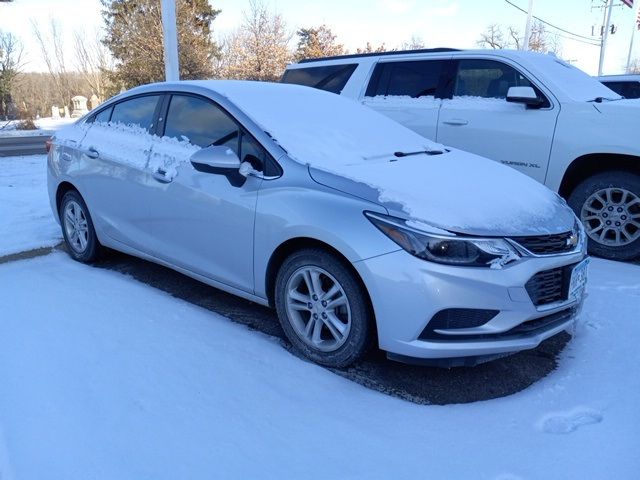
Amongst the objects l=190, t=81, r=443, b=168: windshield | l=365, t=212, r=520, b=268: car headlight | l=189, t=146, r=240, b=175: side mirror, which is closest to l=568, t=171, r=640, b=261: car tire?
l=190, t=81, r=443, b=168: windshield

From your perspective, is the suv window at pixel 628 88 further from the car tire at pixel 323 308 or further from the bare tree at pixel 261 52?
the bare tree at pixel 261 52

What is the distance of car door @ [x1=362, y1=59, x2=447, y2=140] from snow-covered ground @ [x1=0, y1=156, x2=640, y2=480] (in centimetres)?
307

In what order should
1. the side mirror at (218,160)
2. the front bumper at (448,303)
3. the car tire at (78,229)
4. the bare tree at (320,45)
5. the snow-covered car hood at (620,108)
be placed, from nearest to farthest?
the front bumper at (448,303) < the side mirror at (218,160) < the car tire at (78,229) < the snow-covered car hood at (620,108) < the bare tree at (320,45)

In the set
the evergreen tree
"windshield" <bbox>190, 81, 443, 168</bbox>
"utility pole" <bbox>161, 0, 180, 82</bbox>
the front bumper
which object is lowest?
the front bumper

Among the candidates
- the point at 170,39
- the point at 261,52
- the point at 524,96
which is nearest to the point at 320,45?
the point at 261,52

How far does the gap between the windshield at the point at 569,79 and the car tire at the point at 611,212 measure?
0.85 metres

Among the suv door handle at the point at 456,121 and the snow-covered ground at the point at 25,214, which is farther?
the suv door handle at the point at 456,121

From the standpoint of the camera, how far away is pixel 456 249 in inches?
103

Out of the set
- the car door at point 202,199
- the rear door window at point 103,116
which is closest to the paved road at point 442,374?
the car door at point 202,199

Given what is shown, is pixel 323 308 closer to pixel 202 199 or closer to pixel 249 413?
pixel 249 413

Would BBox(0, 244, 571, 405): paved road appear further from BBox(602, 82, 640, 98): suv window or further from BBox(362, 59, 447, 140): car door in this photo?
BBox(602, 82, 640, 98): suv window

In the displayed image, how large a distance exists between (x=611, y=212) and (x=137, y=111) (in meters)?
4.27

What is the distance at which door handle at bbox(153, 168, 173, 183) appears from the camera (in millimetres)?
3680

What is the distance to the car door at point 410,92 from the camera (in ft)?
19.4
